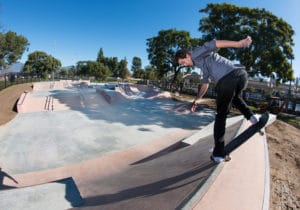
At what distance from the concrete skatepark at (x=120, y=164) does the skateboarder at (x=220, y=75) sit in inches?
20.3

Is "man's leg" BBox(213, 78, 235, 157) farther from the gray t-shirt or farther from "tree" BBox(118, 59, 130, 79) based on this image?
"tree" BBox(118, 59, 130, 79)

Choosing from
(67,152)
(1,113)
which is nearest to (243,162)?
(67,152)

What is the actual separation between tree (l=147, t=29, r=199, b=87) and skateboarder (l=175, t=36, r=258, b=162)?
77.5 ft

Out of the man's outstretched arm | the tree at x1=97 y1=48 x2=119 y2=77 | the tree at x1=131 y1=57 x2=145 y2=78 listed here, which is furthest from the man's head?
the tree at x1=131 y1=57 x2=145 y2=78

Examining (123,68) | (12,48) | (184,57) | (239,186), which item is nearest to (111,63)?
(123,68)

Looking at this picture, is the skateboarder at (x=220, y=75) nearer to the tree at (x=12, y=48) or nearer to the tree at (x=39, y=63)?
the tree at (x=12, y=48)

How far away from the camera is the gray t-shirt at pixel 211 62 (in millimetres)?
2432

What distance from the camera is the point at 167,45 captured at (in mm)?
25594

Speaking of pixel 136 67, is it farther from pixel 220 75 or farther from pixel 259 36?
pixel 220 75

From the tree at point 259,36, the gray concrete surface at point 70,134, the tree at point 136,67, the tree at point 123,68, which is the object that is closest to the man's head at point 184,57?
the gray concrete surface at point 70,134

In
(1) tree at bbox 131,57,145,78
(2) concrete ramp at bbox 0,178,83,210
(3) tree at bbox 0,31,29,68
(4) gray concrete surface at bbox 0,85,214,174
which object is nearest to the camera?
(2) concrete ramp at bbox 0,178,83,210

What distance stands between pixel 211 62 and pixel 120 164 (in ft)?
13.8

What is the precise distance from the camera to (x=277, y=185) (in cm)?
344

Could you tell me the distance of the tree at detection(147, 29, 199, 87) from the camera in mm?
25266
